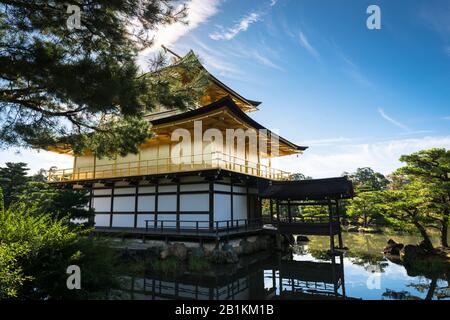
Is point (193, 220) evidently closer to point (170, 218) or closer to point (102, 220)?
point (170, 218)

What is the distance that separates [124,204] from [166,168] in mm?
4452

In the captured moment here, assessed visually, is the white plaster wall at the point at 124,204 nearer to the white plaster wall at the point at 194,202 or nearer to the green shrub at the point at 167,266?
the white plaster wall at the point at 194,202

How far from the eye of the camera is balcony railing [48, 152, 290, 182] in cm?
1565

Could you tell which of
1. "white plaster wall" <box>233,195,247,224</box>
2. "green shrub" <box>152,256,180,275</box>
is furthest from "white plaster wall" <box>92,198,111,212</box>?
"white plaster wall" <box>233,195,247,224</box>

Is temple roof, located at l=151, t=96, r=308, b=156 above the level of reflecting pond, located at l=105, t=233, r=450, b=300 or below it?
above

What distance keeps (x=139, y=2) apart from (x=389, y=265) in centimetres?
1564

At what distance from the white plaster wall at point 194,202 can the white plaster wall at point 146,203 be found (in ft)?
7.47

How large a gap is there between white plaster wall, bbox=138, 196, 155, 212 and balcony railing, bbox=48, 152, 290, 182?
5.38 ft

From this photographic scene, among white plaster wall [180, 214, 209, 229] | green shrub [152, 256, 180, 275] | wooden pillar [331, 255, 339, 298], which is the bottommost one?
wooden pillar [331, 255, 339, 298]

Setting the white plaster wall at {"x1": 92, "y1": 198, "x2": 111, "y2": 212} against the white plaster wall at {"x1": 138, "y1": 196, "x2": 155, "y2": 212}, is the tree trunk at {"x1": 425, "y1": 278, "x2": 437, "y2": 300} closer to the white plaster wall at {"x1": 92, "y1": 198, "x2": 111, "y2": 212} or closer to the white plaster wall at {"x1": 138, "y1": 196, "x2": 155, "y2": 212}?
the white plaster wall at {"x1": 138, "y1": 196, "x2": 155, "y2": 212}

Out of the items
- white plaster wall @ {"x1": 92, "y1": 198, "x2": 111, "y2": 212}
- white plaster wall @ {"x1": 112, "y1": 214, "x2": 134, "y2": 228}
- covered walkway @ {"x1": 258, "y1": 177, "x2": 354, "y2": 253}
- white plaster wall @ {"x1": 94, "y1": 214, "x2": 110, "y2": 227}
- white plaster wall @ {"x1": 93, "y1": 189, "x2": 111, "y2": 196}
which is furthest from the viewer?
white plaster wall @ {"x1": 93, "y1": 189, "x2": 111, "y2": 196}
